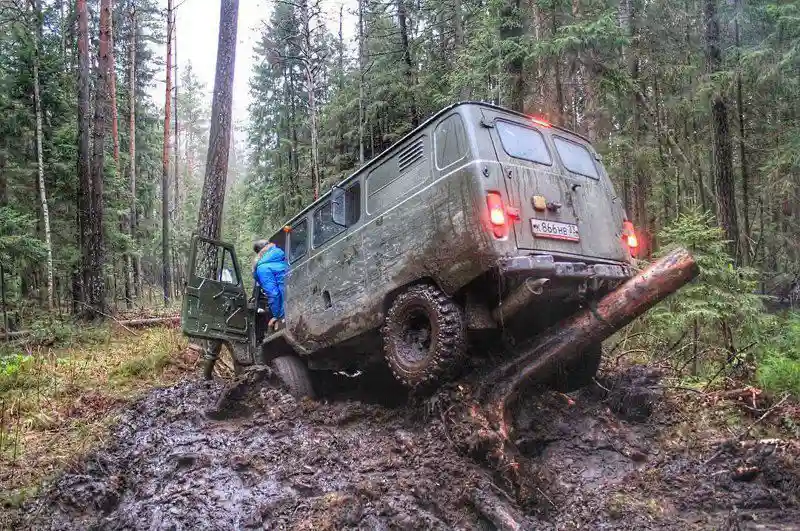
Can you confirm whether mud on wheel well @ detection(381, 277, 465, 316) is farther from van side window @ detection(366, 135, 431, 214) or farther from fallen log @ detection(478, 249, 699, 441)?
van side window @ detection(366, 135, 431, 214)

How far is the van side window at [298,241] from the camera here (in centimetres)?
638

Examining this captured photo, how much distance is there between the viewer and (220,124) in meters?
8.78

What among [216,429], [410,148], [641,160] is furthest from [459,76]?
[216,429]

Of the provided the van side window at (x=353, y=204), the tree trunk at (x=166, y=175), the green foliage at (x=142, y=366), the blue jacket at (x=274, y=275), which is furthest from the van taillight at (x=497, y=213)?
the tree trunk at (x=166, y=175)

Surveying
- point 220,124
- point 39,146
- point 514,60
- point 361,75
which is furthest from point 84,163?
point 361,75

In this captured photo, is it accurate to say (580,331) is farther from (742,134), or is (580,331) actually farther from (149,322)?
(742,134)

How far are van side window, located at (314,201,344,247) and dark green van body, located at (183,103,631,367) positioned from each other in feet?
0.10

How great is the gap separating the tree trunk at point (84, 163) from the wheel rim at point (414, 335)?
8902 mm

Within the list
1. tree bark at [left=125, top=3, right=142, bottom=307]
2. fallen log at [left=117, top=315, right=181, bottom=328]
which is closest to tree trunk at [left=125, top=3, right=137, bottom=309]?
tree bark at [left=125, top=3, right=142, bottom=307]

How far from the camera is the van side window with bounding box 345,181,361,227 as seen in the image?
212 inches

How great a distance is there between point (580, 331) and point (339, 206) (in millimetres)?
2827

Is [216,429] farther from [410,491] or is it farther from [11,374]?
[11,374]

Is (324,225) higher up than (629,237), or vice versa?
(324,225)

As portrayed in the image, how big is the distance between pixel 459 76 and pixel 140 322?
879 centimetres
